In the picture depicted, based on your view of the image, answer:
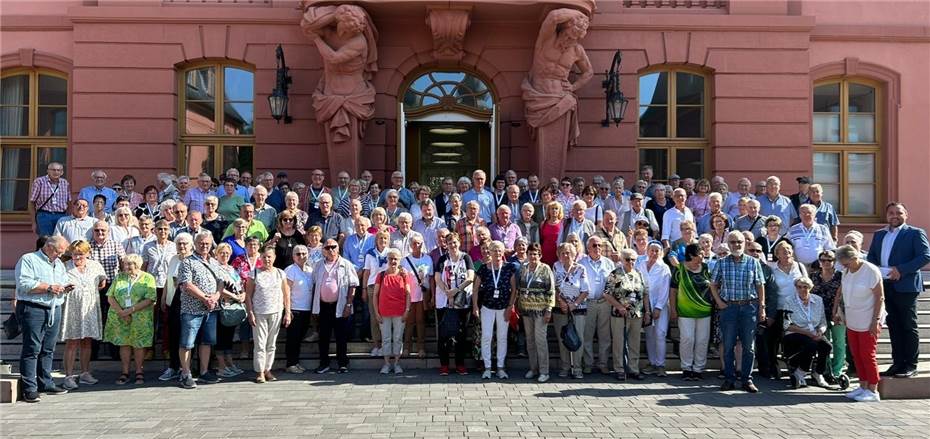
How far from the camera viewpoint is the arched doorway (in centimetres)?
1474

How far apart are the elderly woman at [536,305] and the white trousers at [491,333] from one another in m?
0.27

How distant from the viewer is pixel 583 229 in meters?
10.4

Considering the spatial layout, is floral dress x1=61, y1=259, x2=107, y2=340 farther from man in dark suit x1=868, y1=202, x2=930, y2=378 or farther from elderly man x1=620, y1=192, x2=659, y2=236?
man in dark suit x1=868, y1=202, x2=930, y2=378

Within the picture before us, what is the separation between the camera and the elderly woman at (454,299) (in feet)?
30.3

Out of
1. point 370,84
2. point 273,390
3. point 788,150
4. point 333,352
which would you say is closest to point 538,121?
point 370,84

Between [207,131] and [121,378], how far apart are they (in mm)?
7000

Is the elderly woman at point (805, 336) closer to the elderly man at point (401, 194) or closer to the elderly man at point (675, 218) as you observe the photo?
the elderly man at point (675, 218)

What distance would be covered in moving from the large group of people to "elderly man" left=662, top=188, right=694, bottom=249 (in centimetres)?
51

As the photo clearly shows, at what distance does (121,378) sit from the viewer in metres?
8.90

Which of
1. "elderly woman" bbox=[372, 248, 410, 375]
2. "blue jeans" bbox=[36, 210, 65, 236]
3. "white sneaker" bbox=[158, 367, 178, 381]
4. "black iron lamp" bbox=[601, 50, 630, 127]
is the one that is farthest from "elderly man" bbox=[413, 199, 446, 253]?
"blue jeans" bbox=[36, 210, 65, 236]

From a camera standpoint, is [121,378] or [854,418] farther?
[121,378]

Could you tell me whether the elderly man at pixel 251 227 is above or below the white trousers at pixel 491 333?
above

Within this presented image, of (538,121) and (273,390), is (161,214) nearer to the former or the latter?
(273,390)

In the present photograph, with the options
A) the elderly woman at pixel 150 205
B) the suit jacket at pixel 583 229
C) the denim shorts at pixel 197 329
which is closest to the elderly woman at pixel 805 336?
the suit jacket at pixel 583 229
